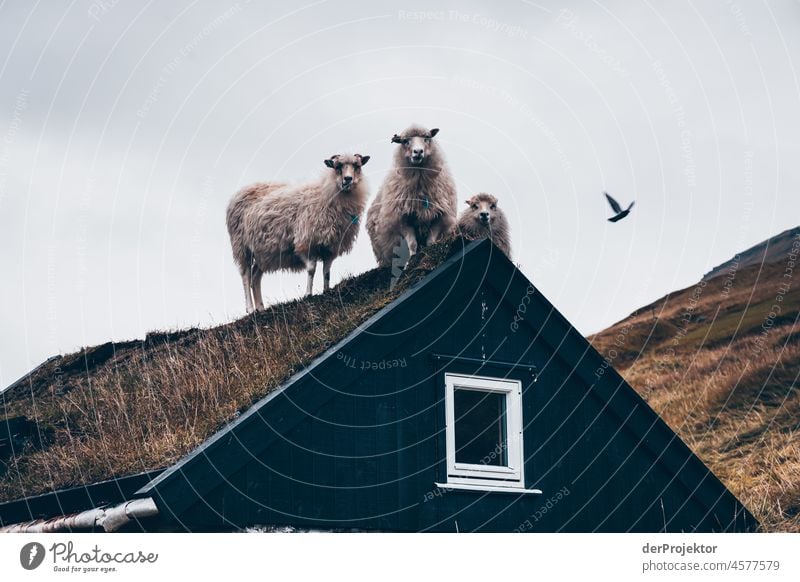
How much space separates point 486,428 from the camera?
49.9 ft

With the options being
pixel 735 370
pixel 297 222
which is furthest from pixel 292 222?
pixel 735 370

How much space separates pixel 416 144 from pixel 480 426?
407cm

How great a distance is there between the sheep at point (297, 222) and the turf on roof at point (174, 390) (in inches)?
70.6

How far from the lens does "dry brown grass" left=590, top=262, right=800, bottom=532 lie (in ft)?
82.8

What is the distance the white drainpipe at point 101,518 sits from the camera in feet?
38.3

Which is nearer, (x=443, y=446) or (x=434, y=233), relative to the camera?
(x=443, y=446)

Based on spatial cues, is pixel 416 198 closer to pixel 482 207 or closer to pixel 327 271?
pixel 482 207

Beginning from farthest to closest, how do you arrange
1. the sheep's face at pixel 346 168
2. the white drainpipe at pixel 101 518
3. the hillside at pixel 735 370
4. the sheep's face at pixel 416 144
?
the hillside at pixel 735 370 → the sheep's face at pixel 346 168 → the sheep's face at pixel 416 144 → the white drainpipe at pixel 101 518

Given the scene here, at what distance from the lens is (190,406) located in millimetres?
14555

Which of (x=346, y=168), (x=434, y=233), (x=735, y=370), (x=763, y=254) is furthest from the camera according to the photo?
(x=763, y=254)

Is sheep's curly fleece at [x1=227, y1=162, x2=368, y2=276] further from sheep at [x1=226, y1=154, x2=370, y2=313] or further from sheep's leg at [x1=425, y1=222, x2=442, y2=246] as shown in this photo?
sheep's leg at [x1=425, y1=222, x2=442, y2=246]

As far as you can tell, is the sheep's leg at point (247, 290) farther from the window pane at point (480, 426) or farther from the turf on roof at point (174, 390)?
the window pane at point (480, 426)

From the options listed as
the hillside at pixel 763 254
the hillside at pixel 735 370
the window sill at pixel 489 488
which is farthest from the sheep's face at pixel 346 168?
the hillside at pixel 763 254
